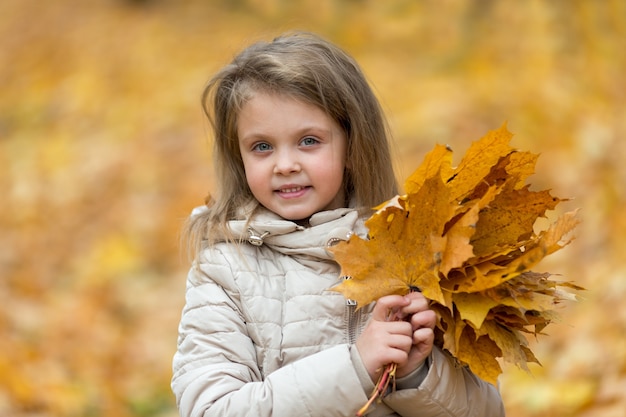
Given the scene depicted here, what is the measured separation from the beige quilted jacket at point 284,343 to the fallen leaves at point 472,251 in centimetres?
16

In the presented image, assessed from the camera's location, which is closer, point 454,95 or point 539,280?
point 539,280

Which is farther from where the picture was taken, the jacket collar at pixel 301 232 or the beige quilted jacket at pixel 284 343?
the jacket collar at pixel 301 232

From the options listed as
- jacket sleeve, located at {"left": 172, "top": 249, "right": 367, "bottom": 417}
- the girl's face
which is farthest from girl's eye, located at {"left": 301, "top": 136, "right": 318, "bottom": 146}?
jacket sleeve, located at {"left": 172, "top": 249, "right": 367, "bottom": 417}

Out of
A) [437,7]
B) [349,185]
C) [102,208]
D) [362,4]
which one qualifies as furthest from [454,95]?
[349,185]

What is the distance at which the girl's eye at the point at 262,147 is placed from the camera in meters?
2.03

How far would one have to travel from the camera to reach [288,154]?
1.98m

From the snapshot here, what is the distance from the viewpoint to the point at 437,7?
5.73 metres

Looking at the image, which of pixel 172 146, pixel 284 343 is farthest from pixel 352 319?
pixel 172 146

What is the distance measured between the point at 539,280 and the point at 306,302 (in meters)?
0.51

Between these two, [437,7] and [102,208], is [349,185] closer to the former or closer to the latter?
[102,208]

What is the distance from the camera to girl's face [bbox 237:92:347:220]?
200 cm

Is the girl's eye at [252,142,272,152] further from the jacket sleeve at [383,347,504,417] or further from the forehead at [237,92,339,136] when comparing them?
the jacket sleeve at [383,347,504,417]

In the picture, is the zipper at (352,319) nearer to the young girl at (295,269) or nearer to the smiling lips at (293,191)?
the young girl at (295,269)

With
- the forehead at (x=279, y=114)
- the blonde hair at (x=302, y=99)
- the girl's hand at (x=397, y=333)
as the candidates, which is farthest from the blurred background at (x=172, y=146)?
the girl's hand at (x=397, y=333)
